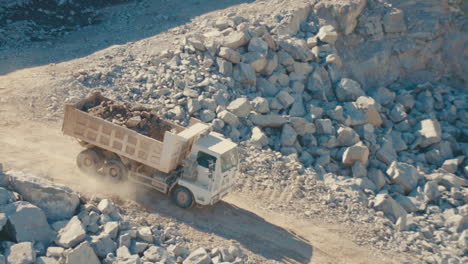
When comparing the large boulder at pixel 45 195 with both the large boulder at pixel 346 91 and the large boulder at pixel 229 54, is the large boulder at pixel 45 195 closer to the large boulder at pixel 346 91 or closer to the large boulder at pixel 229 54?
the large boulder at pixel 229 54

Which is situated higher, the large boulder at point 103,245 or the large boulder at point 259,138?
the large boulder at point 103,245

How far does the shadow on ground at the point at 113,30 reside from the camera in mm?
22828

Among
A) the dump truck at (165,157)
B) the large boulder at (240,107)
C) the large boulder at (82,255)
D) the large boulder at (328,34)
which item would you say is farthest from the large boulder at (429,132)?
the large boulder at (82,255)

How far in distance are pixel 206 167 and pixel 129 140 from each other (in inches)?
80.6

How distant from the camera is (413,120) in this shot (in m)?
24.8

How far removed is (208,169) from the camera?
1481 cm

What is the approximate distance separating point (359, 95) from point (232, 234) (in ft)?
35.5

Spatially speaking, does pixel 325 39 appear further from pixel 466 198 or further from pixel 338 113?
pixel 466 198

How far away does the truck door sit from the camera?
581 inches

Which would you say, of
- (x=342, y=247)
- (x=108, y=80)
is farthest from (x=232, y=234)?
(x=108, y=80)

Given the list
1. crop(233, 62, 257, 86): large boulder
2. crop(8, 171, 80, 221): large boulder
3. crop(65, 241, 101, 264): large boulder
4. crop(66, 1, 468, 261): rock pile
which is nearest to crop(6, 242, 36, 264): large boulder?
crop(65, 241, 101, 264): large boulder

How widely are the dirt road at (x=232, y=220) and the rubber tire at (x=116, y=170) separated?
0.28m

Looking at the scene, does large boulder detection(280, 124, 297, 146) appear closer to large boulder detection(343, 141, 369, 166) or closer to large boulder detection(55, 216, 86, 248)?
large boulder detection(343, 141, 369, 166)

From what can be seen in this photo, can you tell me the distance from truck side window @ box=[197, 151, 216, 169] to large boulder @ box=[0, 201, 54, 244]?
14.0 ft
